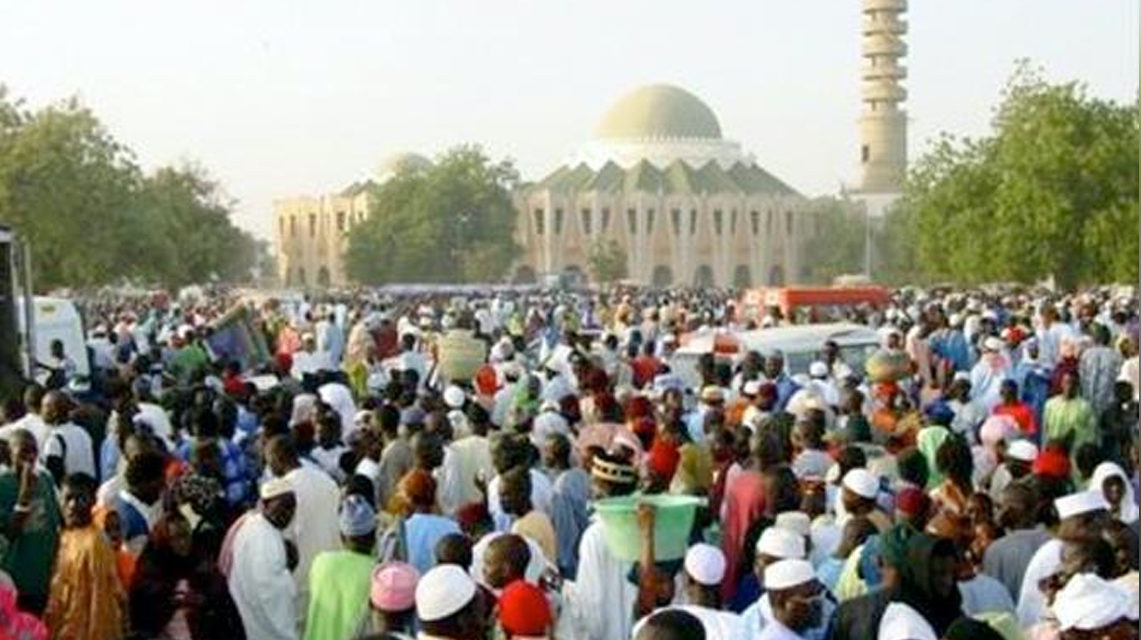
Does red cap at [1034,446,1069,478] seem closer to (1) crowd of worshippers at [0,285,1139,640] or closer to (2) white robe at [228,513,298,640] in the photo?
(1) crowd of worshippers at [0,285,1139,640]

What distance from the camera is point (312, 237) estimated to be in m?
114

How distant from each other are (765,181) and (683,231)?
1068 centimetres

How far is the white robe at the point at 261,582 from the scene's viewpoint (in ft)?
24.2

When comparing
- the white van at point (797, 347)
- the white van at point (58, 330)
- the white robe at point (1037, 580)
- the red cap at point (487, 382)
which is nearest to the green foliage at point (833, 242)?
the white van at point (797, 347)

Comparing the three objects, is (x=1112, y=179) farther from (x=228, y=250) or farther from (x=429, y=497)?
(x=429, y=497)

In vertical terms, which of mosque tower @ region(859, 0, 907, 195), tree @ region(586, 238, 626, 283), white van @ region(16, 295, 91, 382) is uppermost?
mosque tower @ region(859, 0, 907, 195)

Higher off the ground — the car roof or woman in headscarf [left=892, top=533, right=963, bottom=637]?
the car roof

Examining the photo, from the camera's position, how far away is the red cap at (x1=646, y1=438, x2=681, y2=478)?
31.2ft

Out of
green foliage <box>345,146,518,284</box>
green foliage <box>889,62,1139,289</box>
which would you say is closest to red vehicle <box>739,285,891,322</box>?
green foliage <box>889,62,1139,289</box>

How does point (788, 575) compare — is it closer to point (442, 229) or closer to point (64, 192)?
point (64, 192)

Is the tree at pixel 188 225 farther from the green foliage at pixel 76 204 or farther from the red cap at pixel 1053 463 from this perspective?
the red cap at pixel 1053 463

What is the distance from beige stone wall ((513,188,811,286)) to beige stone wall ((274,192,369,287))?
993 centimetres

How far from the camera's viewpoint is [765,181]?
119438mm

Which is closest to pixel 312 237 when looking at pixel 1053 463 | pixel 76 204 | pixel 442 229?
pixel 442 229
